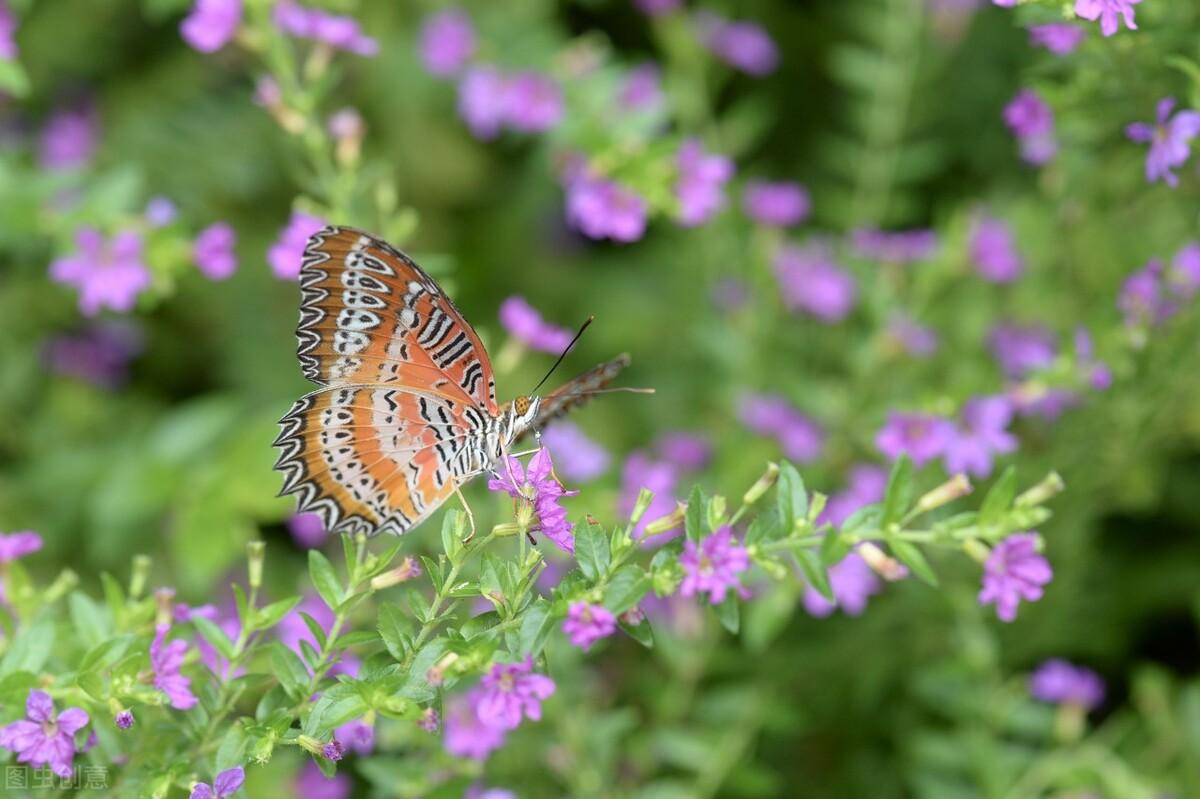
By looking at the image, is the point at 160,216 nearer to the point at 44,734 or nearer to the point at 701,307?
the point at 44,734

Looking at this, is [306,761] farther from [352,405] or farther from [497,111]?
[497,111]

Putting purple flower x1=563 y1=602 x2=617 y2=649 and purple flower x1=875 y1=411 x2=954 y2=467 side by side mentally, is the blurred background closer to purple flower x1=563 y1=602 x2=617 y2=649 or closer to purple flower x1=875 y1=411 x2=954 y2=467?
purple flower x1=875 y1=411 x2=954 y2=467

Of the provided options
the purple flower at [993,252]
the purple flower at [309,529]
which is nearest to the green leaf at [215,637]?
the purple flower at [309,529]

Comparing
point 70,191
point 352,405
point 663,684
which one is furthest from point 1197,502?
point 70,191

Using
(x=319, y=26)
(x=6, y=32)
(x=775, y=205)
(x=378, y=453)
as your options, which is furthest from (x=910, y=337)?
(x=6, y=32)

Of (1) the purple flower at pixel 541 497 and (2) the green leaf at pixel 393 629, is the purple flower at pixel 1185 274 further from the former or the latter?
(2) the green leaf at pixel 393 629
